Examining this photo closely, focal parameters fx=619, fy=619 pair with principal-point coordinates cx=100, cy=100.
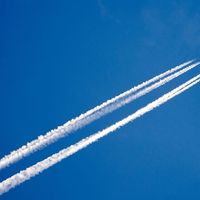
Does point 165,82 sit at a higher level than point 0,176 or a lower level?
higher

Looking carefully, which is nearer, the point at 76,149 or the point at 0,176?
the point at 0,176

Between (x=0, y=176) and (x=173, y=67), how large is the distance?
4555 mm

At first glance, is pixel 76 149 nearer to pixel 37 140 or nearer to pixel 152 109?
pixel 37 140

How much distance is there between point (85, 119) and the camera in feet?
44.2

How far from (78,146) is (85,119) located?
660 millimetres

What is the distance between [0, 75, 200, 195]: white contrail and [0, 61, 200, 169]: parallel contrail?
12.1 inches

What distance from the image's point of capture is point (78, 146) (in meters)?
13.7

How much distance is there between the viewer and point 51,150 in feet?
42.9

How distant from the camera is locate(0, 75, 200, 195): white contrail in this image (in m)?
12.8

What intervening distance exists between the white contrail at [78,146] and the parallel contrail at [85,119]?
12.1 inches

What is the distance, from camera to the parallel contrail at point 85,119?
42.5 feet

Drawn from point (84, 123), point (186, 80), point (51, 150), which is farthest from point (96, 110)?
point (186, 80)

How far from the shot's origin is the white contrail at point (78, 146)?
12766mm

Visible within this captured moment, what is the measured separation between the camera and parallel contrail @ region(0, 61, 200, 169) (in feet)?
42.5
